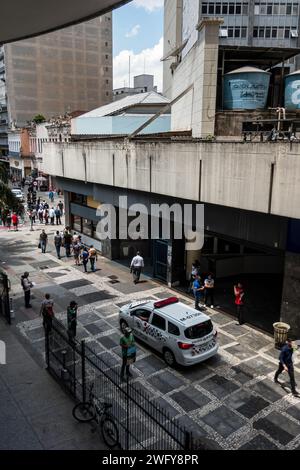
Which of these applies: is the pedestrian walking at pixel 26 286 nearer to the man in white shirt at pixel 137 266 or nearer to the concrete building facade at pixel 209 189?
the man in white shirt at pixel 137 266

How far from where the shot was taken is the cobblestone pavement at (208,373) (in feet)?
30.6

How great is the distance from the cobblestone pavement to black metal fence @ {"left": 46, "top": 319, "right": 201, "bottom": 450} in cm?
70

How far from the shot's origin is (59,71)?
84.1 meters

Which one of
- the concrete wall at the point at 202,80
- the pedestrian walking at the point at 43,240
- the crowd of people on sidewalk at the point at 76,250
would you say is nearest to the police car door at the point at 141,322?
the crowd of people on sidewalk at the point at 76,250

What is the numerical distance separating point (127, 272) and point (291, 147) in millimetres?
12648

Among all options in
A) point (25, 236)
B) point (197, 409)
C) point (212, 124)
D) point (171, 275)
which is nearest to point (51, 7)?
point (197, 409)

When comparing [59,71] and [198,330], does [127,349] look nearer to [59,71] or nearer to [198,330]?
[198,330]

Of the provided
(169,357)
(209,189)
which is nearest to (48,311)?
(169,357)

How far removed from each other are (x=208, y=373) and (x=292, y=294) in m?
4.07

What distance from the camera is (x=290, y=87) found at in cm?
1859

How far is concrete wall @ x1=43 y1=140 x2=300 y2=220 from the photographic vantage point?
11516 millimetres

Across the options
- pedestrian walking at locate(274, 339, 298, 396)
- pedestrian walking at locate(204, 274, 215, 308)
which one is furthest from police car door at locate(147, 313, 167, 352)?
pedestrian walking at locate(204, 274, 215, 308)

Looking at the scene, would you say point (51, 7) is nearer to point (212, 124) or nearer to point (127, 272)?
point (212, 124)
